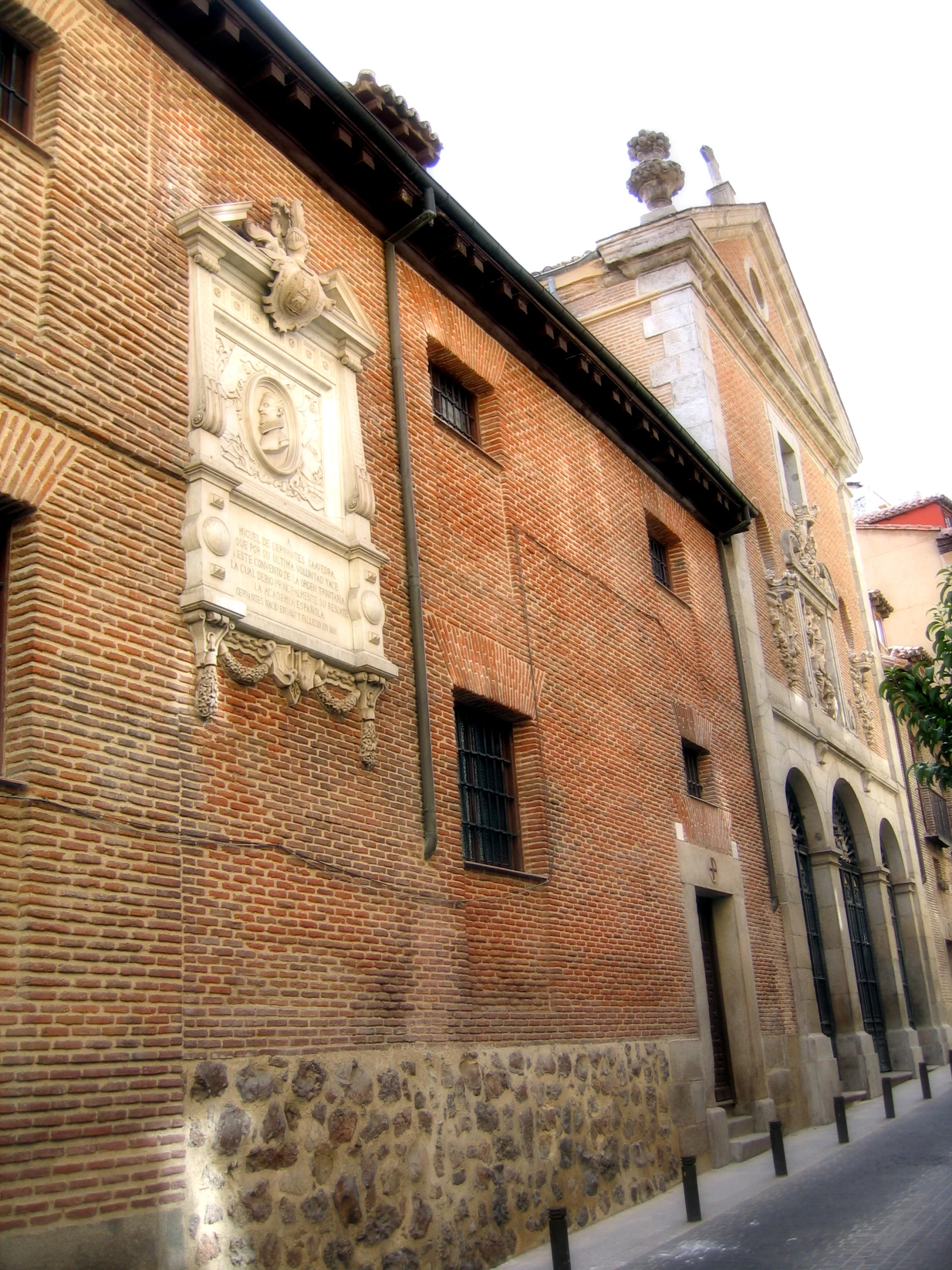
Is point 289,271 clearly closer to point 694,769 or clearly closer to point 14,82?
point 14,82

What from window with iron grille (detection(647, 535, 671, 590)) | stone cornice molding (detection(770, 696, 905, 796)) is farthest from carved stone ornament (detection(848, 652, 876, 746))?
window with iron grille (detection(647, 535, 671, 590))

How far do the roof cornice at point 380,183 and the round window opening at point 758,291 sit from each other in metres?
8.83

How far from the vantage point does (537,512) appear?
12484mm

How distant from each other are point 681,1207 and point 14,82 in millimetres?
9805

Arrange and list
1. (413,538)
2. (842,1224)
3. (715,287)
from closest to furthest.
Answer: (842,1224) < (413,538) < (715,287)

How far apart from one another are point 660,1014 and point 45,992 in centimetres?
793

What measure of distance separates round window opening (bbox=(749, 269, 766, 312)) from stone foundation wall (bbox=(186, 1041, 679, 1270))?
53.0 ft

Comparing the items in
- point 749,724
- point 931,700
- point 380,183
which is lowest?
point 931,700

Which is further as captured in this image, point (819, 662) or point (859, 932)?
point (859, 932)

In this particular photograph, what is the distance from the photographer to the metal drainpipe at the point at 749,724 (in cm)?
1686

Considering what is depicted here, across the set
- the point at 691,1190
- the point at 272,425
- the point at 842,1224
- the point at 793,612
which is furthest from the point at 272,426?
the point at 793,612

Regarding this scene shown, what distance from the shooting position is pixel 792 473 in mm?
23281

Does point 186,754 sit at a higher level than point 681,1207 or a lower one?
higher

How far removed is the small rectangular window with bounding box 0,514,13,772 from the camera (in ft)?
20.5
